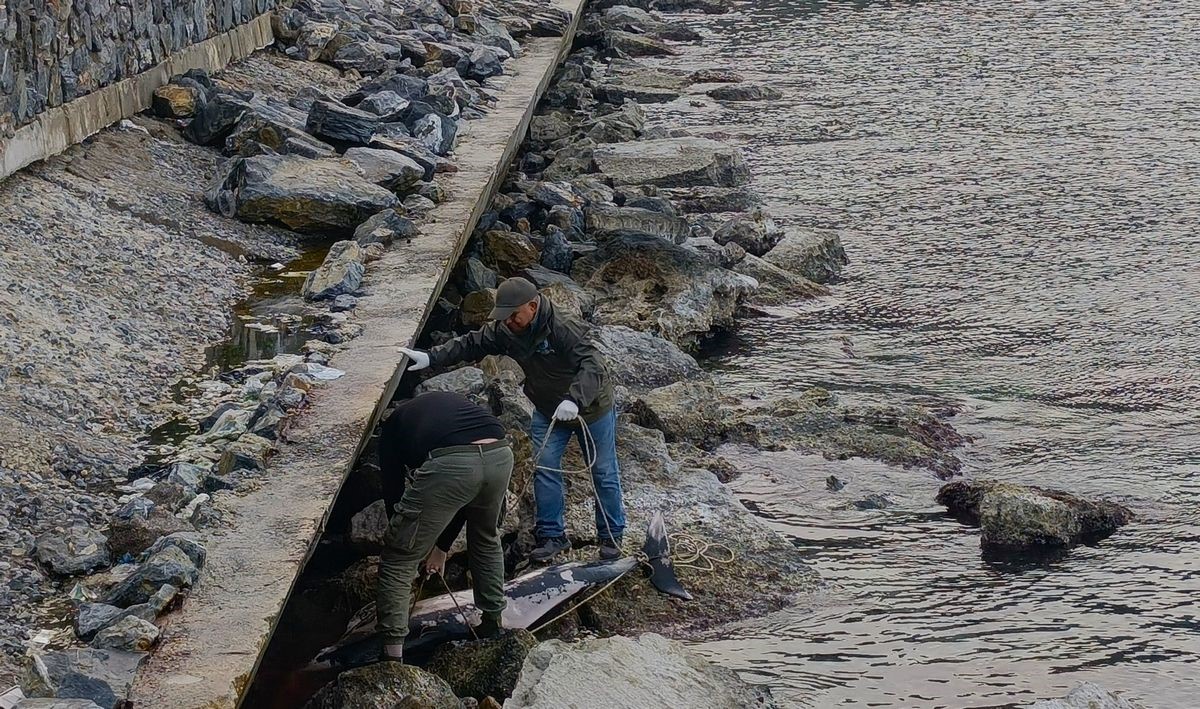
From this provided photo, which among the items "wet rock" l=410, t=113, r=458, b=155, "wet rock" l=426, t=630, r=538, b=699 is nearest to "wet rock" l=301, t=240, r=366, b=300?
"wet rock" l=410, t=113, r=458, b=155

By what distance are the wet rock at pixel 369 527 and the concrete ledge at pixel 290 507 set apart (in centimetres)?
40

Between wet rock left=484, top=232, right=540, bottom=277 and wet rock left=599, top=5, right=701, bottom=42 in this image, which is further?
wet rock left=599, top=5, right=701, bottom=42

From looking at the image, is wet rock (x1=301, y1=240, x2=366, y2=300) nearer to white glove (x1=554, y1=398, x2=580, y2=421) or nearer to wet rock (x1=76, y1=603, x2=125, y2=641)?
white glove (x1=554, y1=398, x2=580, y2=421)

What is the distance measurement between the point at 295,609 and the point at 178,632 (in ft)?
5.26

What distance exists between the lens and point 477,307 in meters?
11.8

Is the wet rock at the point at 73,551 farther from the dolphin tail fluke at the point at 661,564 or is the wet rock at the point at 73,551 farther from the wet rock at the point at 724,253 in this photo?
the wet rock at the point at 724,253

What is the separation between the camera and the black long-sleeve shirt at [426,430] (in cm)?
694

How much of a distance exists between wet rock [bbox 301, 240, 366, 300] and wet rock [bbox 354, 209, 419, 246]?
39cm

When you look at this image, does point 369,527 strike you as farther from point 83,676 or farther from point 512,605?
point 83,676

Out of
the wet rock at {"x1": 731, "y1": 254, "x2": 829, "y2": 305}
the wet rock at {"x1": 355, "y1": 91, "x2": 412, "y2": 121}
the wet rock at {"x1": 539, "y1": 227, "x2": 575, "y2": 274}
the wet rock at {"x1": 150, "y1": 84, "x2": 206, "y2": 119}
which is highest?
the wet rock at {"x1": 150, "y1": 84, "x2": 206, "y2": 119}

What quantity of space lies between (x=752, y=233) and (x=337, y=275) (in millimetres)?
5456

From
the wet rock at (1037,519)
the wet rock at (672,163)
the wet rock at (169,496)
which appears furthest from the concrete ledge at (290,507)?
the wet rock at (672,163)

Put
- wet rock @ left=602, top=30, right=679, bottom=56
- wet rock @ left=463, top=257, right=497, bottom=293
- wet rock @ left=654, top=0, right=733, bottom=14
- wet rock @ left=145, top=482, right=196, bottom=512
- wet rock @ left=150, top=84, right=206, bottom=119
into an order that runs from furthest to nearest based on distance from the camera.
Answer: wet rock @ left=654, top=0, right=733, bottom=14
wet rock @ left=602, top=30, right=679, bottom=56
wet rock @ left=150, top=84, right=206, bottom=119
wet rock @ left=463, top=257, right=497, bottom=293
wet rock @ left=145, top=482, right=196, bottom=512

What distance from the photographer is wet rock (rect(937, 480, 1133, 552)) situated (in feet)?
29.6
